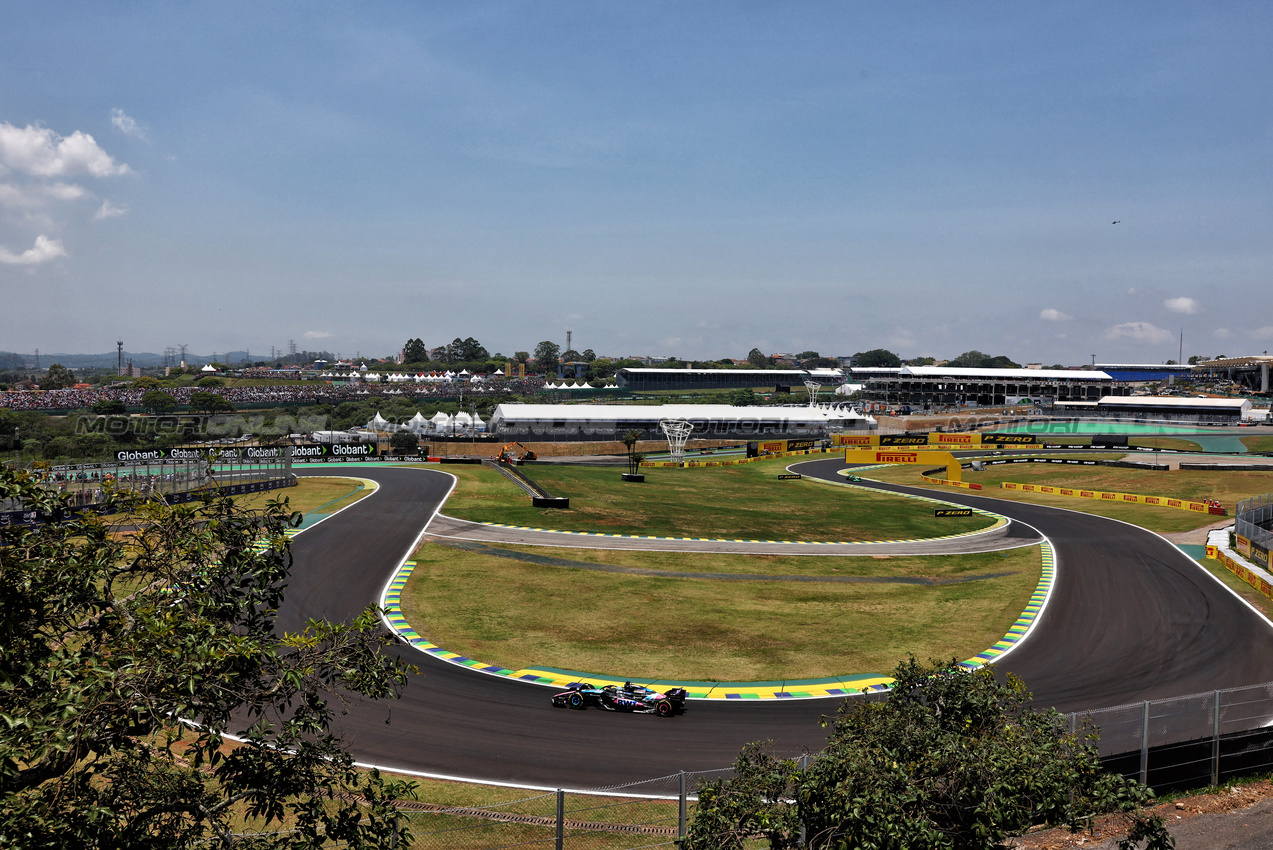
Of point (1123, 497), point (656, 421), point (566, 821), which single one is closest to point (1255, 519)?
point (1123, 497)

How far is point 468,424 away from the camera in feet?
403

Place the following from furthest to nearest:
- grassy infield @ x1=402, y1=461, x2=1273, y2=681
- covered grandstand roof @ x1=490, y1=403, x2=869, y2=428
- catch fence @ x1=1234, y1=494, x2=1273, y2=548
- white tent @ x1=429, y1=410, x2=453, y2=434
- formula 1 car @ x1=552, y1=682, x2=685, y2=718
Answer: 1. covered grandstand roof @ x1=490, y1=403, x2=869, y2=428
2. white tent @ x1=429, y1=410, x2=453, y2=434
3. catch fence @ x1=1234, y1=494, x2=1273, y2=548
4. grassy infield @ x1=402, y1=461, x2=1273, y2=681
5. formula 1 car @ x1=552, y1=682, x2=685, y2=718

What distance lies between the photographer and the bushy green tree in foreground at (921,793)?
33.0ft

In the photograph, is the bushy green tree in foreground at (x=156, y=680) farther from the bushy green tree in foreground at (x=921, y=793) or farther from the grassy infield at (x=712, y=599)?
the grassy infield at (x=712, y=599)

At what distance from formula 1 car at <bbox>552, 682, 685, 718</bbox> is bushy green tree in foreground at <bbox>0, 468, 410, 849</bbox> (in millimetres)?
15088

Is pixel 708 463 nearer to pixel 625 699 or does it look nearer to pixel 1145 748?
pixel 625 699

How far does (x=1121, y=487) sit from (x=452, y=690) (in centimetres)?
8420

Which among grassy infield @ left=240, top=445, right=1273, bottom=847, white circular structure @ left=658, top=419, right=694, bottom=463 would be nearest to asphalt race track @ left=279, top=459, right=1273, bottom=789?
grassy infield @ left=240, top=445, right=1273, bottom=847

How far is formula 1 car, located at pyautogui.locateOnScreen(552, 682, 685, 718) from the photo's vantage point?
24750mm

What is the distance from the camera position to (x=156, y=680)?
8.54 m

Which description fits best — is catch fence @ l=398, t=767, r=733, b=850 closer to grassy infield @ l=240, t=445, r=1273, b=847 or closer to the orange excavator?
grassy infield @ l=240, t=445, r=1273, b=847

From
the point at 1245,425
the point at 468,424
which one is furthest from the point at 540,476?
the point at 1245,425

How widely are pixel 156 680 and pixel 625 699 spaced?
59.6ft

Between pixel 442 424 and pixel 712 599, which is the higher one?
pixel 442 424
